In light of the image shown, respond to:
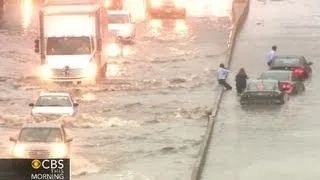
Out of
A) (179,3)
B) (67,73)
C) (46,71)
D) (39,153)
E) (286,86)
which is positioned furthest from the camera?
(179,3)

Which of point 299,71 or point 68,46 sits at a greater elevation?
point 68,46

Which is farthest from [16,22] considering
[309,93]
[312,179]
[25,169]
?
[25,169]

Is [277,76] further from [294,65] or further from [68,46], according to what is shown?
[68,46]

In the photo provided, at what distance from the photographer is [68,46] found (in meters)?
43.7

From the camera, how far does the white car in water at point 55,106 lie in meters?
35.9

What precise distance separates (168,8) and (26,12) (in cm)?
1144

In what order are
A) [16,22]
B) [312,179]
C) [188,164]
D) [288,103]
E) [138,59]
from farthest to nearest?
[16,22] < [138,59] < [288,103] < [188,164] < [312,179]

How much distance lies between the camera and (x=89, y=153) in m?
30.0

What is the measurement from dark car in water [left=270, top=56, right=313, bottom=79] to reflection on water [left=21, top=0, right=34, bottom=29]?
968 inches

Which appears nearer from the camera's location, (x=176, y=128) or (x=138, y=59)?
(x=176, y=128)

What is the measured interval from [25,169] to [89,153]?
52.9 ft

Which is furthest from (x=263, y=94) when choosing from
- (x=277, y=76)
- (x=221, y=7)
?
(x=221, y=7)

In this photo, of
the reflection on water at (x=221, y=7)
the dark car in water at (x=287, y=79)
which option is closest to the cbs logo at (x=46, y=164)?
the dark car in water at (x=287, y=79)

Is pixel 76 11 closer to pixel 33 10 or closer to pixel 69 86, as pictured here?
pixel 69 86
